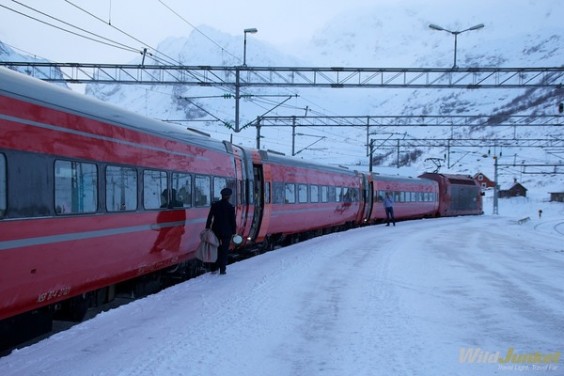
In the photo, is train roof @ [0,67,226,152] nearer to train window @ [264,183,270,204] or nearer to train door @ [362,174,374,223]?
train window @ [264,183,270,204]

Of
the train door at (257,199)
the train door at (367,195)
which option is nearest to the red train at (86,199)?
the train door at (257,199)

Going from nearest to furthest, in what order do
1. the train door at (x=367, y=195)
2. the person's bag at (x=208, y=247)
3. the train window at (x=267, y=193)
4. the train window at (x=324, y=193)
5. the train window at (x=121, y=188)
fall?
the train window at (x=121, y=188) < the person's bag at (x=208, y=247) < the train window at (x=267, y=193) < the train window at (x=324, y=193) < the train door at (x=367, y=195)

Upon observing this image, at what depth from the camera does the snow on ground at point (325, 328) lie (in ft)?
18.0

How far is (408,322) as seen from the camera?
23.6 ft

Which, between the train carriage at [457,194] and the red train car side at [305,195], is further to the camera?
the train carriage at [457,194]

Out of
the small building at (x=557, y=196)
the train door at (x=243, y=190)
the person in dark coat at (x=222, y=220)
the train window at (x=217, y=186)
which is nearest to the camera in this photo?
the person in dark coat at (x=222, y=220)

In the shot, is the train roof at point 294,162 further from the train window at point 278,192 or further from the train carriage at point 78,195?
the train carriage at point 78,195

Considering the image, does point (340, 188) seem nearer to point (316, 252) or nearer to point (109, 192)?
point (316, 252)

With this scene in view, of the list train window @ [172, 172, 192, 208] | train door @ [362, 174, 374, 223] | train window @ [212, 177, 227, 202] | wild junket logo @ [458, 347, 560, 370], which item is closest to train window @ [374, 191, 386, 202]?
train door @ [362, 174, 374, 223]

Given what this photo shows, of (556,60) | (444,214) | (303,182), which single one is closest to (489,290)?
(303,182)

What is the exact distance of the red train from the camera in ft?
18.4

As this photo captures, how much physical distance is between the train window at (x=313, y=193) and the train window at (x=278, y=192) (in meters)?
3.34

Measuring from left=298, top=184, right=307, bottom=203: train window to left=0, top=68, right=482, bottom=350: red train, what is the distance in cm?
606

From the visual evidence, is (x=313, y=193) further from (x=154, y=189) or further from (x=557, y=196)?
(x=557, y=196)
